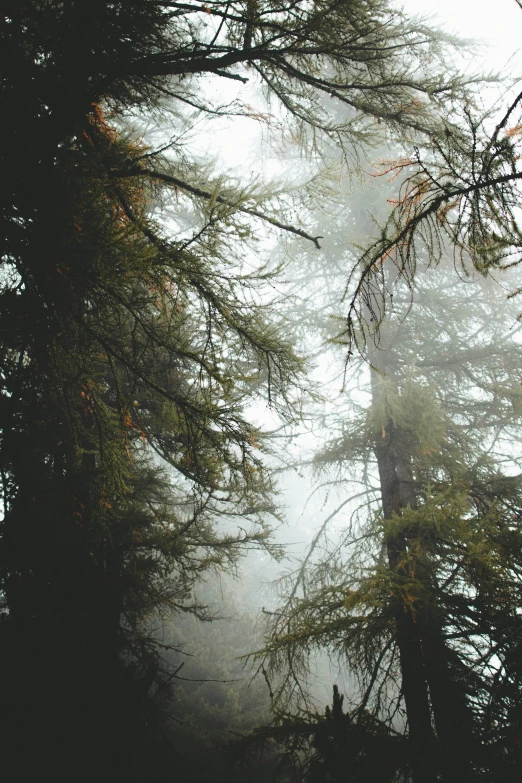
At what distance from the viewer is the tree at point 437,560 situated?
3318mm

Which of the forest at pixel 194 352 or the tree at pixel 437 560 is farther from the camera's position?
the tree at pixel 437 560

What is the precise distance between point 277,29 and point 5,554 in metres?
4.45

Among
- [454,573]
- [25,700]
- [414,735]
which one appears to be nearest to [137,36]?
[25,700]

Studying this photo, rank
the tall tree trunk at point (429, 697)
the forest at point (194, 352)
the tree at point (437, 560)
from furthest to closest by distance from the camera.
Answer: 1. the tree at point (437, 560)
2. the tall tree trunk at point (429, 697)
3. the forest at point (194, 352)

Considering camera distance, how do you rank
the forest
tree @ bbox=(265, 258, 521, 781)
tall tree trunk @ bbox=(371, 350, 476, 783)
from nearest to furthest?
1. the forest
2. tall tree trunk @ bbox=(371, 350, 476, 783)
3. tree @ bbox=(265, 258, 521, 781)

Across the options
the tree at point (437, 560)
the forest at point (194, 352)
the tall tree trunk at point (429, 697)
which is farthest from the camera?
the tree at point (437, 560)

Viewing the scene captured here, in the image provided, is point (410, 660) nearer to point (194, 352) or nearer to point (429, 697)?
point (429, 697)

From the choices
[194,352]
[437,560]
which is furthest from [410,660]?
[194,352]

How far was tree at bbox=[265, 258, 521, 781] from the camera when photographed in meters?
3.32

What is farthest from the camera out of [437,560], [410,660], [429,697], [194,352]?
[437,560]

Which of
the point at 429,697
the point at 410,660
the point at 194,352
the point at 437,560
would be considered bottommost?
the point at 429,697

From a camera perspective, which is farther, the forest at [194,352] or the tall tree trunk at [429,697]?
the tall tree trunk at [429,697]

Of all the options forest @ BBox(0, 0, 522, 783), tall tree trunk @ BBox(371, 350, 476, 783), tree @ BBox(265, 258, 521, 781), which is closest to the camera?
forest @ BBox(0, 0, 522, 783)

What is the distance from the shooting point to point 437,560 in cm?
477
